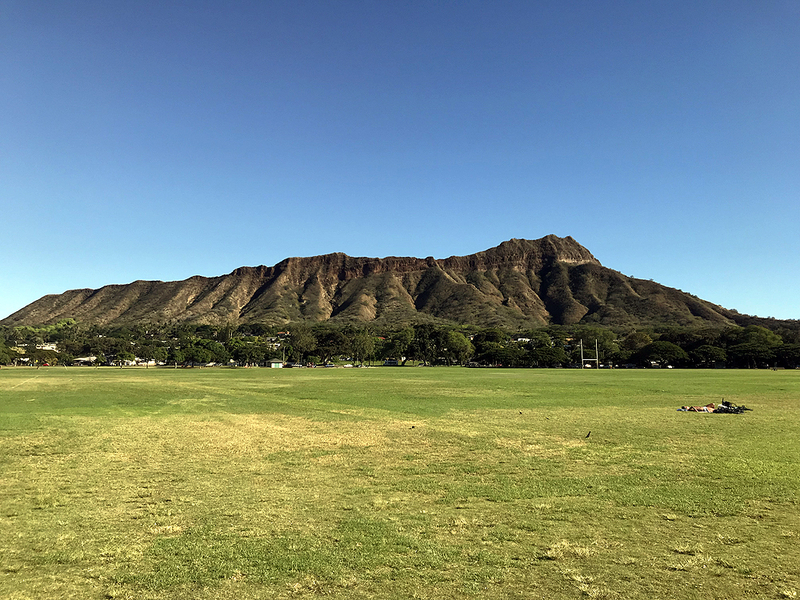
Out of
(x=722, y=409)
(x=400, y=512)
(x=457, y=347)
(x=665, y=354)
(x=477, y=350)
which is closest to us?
(x=400, y=512)

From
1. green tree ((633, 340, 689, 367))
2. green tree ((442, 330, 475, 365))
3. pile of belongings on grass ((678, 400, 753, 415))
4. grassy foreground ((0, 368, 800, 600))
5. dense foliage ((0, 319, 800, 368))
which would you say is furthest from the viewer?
green tree ((442, 330, 475, 365))

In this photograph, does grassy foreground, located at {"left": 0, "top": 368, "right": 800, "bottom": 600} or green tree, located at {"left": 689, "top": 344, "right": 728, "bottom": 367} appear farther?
green tree, located at {"left": 689, "top": 344, "right": 728, "bottom": 367}

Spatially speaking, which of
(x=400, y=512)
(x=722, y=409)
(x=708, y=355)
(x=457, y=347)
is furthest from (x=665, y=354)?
(x=400, y=512)

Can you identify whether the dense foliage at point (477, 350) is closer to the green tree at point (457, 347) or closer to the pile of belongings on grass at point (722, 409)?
the green tree at point (457, 347)

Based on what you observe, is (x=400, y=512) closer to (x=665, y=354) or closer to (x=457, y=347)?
(x=665, y=354)

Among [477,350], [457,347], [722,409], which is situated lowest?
[722,409]

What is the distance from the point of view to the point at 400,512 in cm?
859

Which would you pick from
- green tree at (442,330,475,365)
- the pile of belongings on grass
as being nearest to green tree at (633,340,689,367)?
green tree at (442,330,475,365)

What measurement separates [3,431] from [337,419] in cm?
1196

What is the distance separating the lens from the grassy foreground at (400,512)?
5.97 meters

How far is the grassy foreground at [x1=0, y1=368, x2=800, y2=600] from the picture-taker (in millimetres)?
5973

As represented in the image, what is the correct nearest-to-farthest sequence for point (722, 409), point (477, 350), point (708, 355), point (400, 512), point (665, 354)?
point (400, 512), point (722, 409), point (708, 355), point (665, 354), point (477, 350)

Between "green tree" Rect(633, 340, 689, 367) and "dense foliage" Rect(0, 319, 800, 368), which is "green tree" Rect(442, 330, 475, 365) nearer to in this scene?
"dense foliage" Rect(0, 319, 800, 368)

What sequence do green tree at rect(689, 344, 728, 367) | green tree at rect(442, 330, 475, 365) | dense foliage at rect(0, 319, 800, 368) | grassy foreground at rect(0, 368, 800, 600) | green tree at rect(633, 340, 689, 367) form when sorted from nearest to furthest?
grassy foreground at rect(0, 368, 800, 600) < green tree at rect(689, 344, 728, 367) < green tree at rect(633, 340, 689, 367) < dense foliage at rect(0, 319, 800, 368) < green tree at rect(442, 330, 475, 365)
